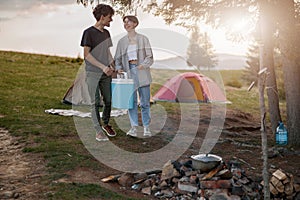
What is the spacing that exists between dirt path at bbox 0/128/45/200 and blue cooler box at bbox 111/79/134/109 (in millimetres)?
1482

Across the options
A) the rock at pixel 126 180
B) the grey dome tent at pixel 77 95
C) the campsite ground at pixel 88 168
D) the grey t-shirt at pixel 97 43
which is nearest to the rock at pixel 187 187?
the campsite ground at pixel 88 168

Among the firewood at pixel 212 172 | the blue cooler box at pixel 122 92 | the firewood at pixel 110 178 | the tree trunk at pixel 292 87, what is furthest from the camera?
the tree trunk at pixel 292 87

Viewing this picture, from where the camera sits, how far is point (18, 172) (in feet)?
14.8

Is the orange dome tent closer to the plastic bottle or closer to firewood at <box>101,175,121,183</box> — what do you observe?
the plastic bottle

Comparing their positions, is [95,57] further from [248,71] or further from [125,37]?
[248,71]

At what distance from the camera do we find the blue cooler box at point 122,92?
19.2 feet

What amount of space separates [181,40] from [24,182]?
3.34 m

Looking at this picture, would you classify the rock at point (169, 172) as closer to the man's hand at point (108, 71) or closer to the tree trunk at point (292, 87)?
the man's hand at point (108, 71)

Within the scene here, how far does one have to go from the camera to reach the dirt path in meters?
3.85

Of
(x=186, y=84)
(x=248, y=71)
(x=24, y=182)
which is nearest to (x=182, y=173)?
(x=24, y=182)

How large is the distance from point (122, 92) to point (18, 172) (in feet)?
6.58

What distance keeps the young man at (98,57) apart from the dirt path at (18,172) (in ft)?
3.92

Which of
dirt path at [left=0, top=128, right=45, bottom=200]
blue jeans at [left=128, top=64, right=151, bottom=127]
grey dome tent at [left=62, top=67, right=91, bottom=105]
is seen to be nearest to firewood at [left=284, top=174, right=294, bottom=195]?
blue jeans at [left=128, top=64, right=151, bottom=127]

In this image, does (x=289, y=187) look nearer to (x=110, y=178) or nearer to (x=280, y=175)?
(x=280, y=175)
